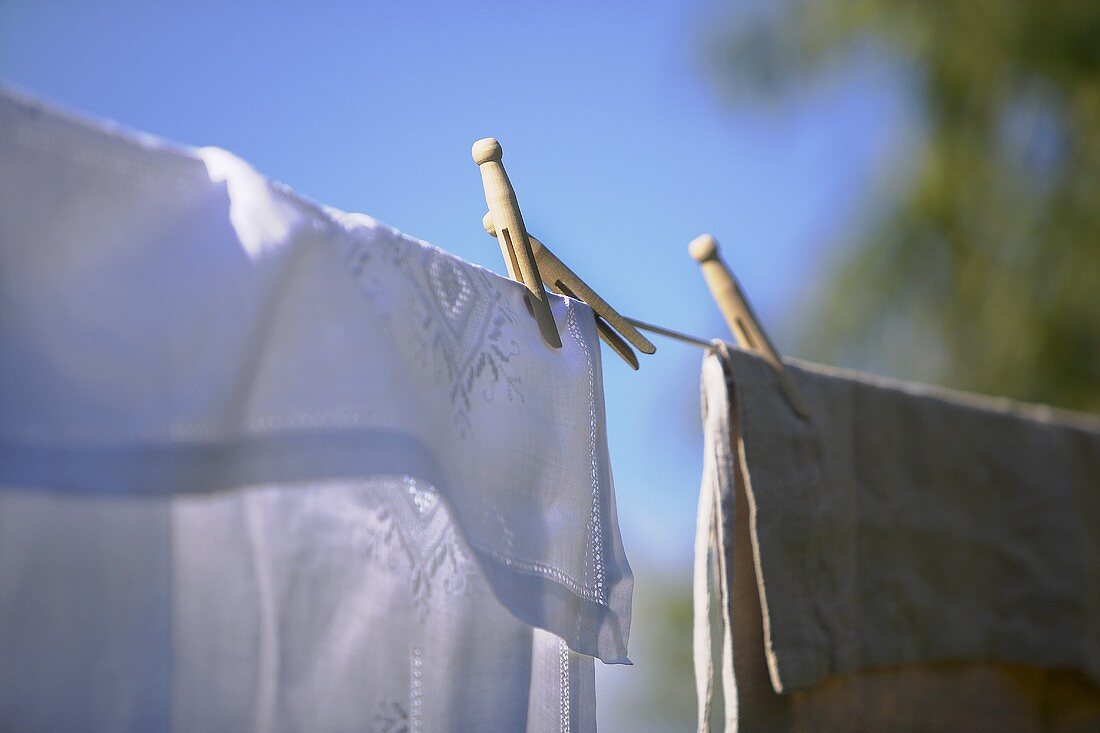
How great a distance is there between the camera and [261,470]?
504 mm

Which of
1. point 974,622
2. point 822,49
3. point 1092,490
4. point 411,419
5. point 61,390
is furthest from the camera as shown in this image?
point 822,49

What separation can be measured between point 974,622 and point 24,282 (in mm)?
877

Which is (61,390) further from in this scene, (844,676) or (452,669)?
(844,676)

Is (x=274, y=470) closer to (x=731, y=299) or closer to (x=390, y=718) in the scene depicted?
(x=390, y=718)

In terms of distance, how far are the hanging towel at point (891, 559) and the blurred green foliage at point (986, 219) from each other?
1.11 meters

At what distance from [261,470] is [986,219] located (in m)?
2.18

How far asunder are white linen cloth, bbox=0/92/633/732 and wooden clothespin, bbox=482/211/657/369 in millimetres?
62

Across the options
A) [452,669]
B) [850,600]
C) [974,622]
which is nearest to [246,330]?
[452,669]

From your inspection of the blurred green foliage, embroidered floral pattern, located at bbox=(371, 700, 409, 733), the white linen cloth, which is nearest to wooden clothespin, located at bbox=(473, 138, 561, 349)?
the white linen cloth

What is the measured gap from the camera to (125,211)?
1.62 feet

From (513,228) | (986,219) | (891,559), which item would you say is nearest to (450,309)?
(513,228)

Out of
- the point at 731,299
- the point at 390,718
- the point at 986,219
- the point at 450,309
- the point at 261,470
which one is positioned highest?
the point at 986,219

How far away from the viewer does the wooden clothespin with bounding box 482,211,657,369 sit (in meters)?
0.75

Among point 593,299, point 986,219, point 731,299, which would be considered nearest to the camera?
point 593,299
